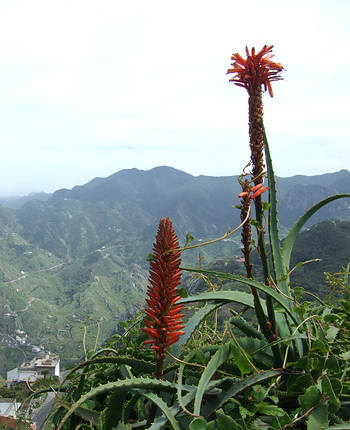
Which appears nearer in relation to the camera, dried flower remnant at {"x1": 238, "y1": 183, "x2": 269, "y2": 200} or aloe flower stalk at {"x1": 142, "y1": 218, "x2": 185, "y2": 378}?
aloe flower stalk at {"x1": 142, "y1": 218, "x2": 185, "y2": 378}

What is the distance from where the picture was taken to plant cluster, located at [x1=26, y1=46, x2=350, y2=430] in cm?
157

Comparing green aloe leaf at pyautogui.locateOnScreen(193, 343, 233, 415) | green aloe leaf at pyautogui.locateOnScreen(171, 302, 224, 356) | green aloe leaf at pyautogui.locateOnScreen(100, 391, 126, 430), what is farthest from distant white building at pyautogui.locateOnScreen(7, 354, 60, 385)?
green aloe leaf at pyautogui.locateOnScreen(193, 343, 233, 415)

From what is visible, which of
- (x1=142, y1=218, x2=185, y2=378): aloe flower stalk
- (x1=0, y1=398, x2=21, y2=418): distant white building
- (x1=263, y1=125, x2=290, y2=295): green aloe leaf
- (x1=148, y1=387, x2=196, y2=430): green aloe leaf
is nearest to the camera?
(x1=142, y1=218, x2=185, y2=378): aloe flower stalk

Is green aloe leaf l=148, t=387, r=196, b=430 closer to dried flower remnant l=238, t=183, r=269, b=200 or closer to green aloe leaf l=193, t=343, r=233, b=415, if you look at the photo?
green aloe leaf l=193, t=343, r=233, b=415

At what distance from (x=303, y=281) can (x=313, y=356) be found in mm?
73398

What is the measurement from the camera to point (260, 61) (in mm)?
2238

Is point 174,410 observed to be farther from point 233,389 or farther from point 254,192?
point 254,192

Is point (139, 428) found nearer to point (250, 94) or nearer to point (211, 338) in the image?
point (211, 338)

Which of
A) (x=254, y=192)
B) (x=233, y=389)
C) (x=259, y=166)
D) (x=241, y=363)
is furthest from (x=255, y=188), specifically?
(x=233, y=389)

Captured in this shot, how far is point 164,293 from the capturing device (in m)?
1.55

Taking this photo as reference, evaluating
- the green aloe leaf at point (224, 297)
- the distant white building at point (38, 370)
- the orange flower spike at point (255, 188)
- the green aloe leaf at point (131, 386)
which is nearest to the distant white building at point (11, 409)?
the distant white building at point (38, 370)

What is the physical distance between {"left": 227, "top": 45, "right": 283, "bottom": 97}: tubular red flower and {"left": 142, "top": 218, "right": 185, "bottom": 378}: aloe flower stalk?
1.12 metres

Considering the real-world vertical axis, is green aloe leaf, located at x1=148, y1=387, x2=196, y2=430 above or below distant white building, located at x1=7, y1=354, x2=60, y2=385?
above

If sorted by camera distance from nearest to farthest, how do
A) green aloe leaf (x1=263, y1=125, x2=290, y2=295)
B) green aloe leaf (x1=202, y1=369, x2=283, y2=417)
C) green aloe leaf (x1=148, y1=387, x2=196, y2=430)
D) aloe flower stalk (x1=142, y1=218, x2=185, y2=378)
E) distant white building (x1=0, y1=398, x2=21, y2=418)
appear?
aloe flower stalk (x1=142, y1=218, x2=185, y2=378), green aloe leaf (x1=148, y1=387, x2=196, y2=430), green aloe leaf (x1=202, y1=369, x2=283, y2=417), green aloe leaf (x1=263, y1=125, x2=290, y2=295), distant white building (x1=0, y1=398, x2=21, y2=418)
